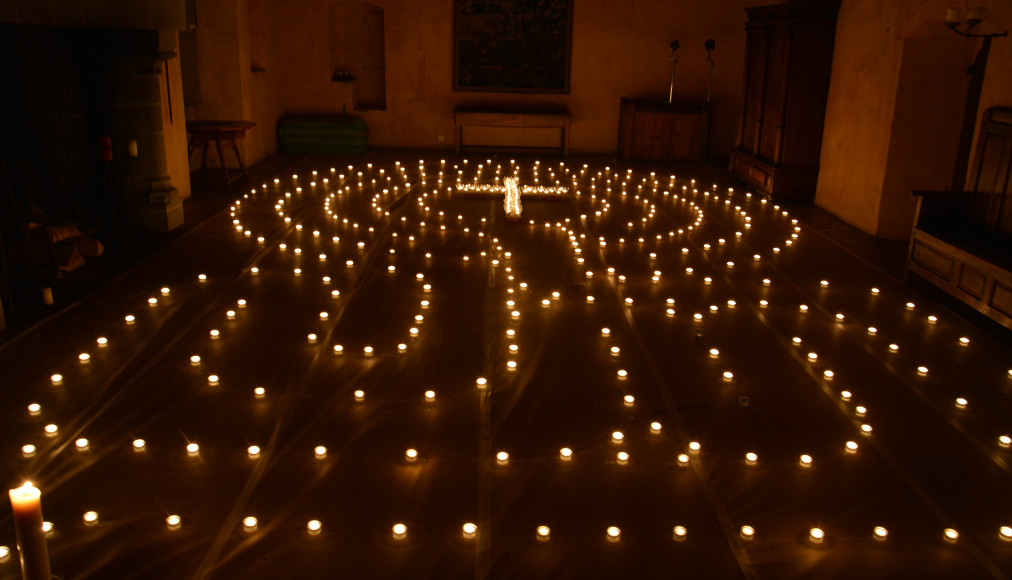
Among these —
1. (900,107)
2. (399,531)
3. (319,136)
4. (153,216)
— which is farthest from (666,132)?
(399,531)

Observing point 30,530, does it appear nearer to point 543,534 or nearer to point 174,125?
point 543,534

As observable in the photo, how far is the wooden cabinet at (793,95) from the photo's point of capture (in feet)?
30.4

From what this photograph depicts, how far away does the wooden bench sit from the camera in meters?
5.38

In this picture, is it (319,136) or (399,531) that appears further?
(319,136)

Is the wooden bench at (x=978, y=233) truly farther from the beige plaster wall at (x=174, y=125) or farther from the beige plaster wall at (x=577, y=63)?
the beige plaster wall at (x=577, y=63)

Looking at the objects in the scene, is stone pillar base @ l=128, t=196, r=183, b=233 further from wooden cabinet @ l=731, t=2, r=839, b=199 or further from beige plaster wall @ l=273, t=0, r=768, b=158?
wooden cabinet @ l=731, t=2, r=839, b=199

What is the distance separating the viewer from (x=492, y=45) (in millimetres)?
12867

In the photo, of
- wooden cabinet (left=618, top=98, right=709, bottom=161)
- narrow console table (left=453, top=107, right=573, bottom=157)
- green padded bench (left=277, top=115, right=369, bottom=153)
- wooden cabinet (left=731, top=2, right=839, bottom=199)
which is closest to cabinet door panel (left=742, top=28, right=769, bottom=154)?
wooden cabinet (left=731, top=2, right=839, bottom=199)

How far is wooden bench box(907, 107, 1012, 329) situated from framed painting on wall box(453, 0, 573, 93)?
25.0ft

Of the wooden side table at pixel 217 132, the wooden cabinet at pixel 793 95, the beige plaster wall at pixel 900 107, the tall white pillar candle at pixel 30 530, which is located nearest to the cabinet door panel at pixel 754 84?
the wooden cabinet at pixel 793 95

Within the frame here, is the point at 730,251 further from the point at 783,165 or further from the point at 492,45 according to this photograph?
the point at 492,45

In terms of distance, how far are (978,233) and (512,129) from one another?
819 centimetres

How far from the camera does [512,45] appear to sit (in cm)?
1286

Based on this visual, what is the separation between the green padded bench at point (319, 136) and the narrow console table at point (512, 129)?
5.19ft
